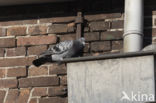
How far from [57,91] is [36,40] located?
0.40 m

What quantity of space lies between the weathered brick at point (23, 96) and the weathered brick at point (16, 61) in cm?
19

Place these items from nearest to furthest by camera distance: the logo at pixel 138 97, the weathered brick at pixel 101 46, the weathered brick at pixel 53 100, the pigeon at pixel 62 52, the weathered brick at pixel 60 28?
the logo at pixel 138 97, the pigeon at pixel 62 52, the weathered brick at pixel 53 100, the weathered brick at pixel 101 46, the weathered brick at pixel 60 28

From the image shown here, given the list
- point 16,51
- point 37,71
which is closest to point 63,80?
point 37,71

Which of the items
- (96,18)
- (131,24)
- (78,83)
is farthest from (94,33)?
(78,83)

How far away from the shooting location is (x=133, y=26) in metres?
2.88

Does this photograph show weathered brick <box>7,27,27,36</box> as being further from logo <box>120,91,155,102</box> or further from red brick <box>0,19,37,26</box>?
logo <box>120,91,155,102</box>

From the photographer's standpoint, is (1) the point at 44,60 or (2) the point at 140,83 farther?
(1) the point at 44,60

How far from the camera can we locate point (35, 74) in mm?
3047

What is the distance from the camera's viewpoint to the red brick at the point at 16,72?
306cm

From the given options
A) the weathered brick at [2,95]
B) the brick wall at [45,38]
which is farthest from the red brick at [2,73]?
the weathered brick at [2,95]

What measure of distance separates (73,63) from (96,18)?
888mm

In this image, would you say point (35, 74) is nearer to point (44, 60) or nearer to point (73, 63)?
point (44, 60)

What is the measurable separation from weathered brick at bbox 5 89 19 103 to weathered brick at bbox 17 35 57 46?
339 millimetres

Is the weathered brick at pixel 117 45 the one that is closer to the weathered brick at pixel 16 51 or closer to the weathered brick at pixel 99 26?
the weathered brick at pixel 99 26
